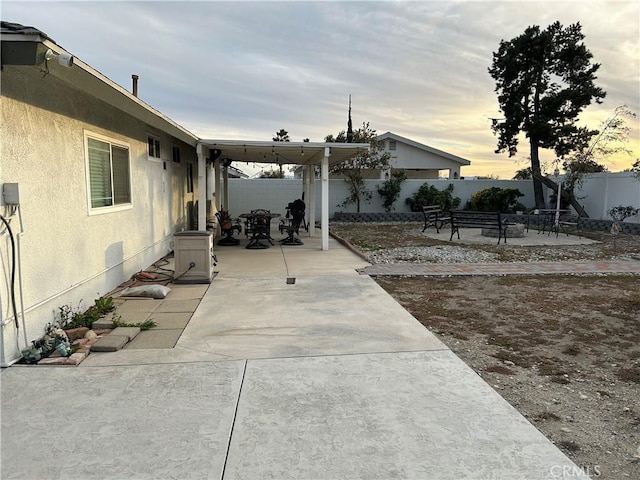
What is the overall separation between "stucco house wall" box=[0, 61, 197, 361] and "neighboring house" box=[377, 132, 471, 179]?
20.5m

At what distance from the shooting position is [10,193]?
12.0 feet

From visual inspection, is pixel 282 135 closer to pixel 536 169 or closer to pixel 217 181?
pixel 536 169

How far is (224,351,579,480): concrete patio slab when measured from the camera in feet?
7.78

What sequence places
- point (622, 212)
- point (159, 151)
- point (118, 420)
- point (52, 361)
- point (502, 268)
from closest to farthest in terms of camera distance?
point (118, 420)
point (52, 361)
point (502, 268)
point (159, 151)
point (622, 212)

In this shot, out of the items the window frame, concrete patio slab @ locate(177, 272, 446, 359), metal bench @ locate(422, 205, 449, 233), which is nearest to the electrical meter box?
concrete patio slab @ locate(177, 272, 446, 359)

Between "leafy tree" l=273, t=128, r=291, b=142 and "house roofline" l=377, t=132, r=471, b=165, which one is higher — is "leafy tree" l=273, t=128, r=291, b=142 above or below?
above

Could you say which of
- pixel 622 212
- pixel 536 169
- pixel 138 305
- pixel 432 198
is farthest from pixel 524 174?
pixel 138 305

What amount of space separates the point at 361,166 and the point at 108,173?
49.4 ft

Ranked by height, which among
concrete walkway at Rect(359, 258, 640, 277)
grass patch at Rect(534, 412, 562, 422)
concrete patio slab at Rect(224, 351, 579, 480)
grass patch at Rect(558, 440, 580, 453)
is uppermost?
concrete walkway at Rect(359, 258, 640, 277)

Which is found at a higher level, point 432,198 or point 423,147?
point 423,147

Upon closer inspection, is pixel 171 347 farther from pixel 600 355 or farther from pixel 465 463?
pixel 600 355

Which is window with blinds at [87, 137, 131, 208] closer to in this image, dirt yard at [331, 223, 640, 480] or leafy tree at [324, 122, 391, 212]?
dirt yard at [331, 223, 640, 480]

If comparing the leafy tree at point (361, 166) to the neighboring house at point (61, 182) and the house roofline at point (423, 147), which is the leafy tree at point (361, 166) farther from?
the neighboring house at point (61, 182)

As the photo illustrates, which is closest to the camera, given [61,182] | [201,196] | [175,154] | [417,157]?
[61,182]
